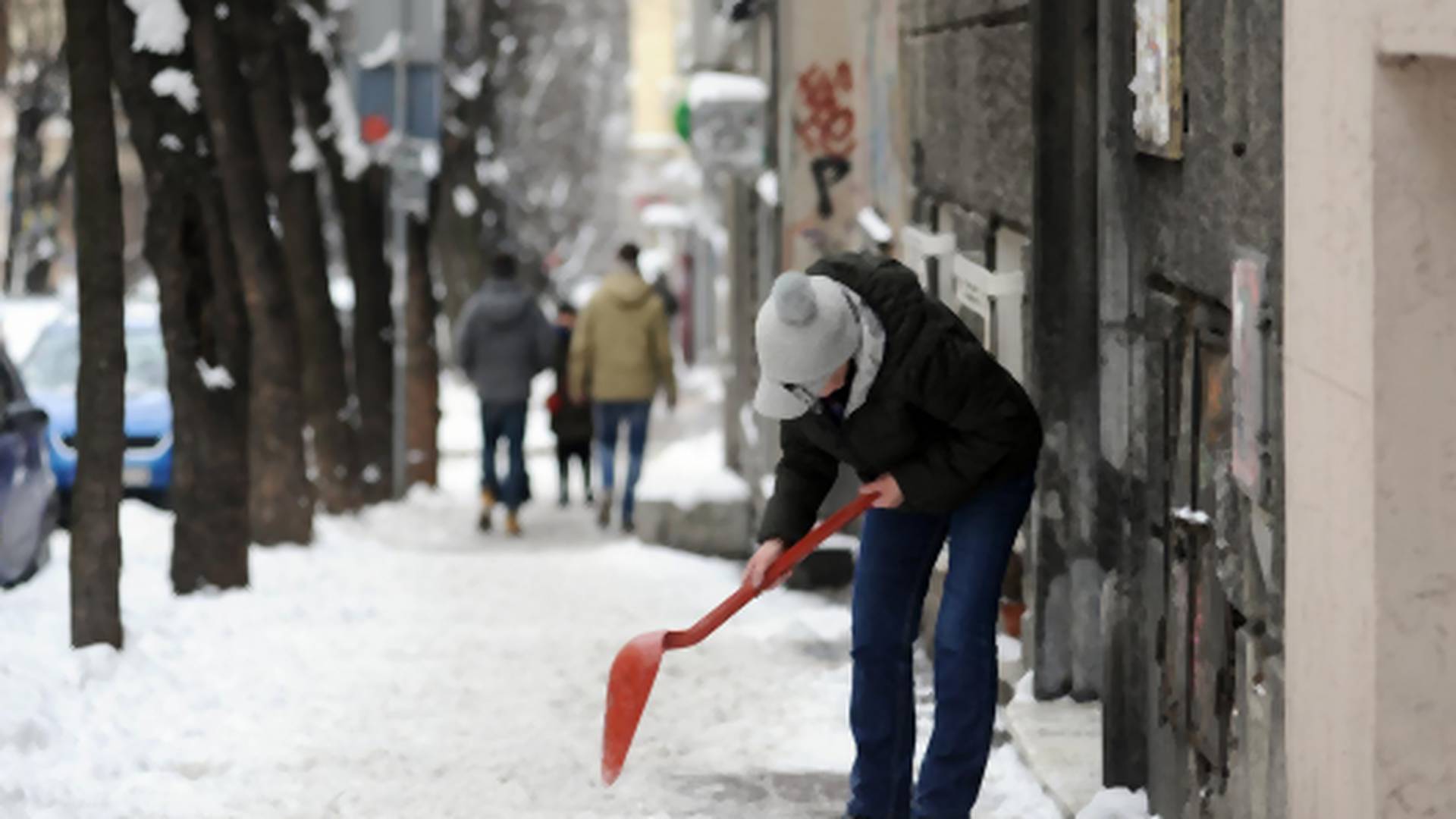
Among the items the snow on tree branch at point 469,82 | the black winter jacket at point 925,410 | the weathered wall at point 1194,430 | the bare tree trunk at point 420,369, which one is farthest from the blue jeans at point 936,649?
the snow on tree branch at point 469,82

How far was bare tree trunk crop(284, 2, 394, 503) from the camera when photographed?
20.6 meters

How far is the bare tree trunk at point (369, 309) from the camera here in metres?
20.6

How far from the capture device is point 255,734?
9.66 metres

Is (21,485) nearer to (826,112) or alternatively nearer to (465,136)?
(826,112)

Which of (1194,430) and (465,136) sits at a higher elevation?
(465,136)

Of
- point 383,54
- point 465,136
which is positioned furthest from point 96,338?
point 465,136

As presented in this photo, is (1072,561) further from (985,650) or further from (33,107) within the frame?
(33,107)

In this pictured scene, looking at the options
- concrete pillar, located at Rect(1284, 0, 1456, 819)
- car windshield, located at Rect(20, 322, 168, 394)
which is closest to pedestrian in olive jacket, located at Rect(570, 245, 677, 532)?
car windshield, located at Rect(20, 322, 168, 394)

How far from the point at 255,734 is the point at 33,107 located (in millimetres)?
30997

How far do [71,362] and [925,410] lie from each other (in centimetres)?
1563

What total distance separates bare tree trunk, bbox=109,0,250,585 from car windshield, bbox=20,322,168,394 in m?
7.53

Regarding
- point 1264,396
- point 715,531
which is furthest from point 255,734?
point 715,531

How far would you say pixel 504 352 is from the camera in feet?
63.4

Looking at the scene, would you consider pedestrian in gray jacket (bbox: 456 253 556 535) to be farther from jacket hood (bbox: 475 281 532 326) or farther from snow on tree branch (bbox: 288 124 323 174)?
snow on tree branch (bbox: 288 124 323 174)
